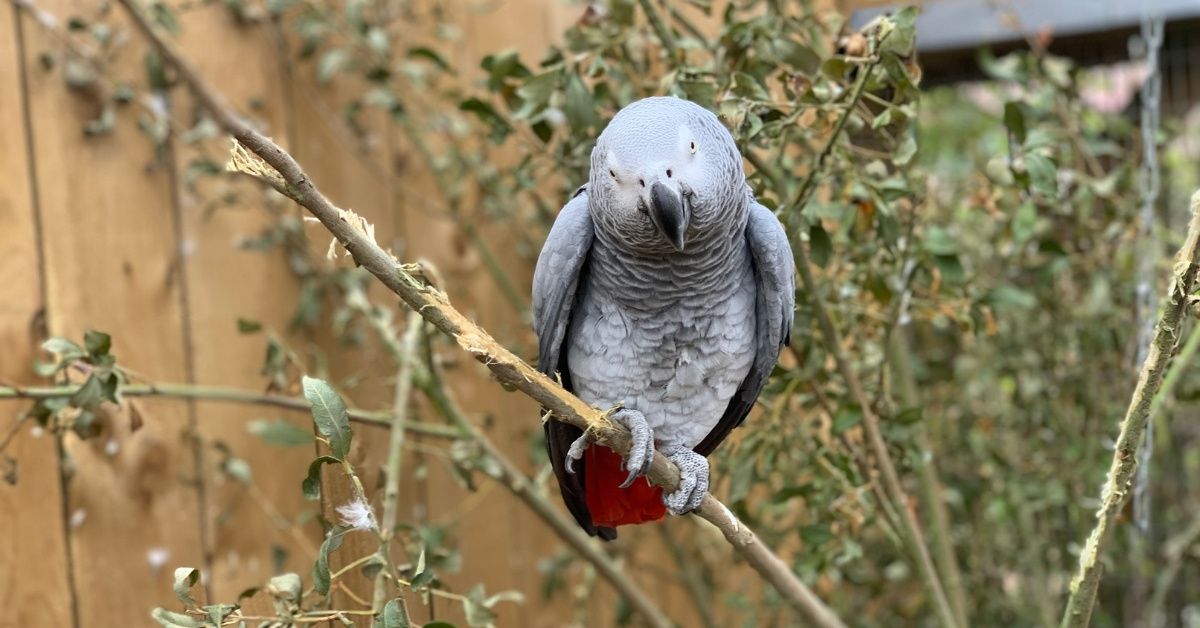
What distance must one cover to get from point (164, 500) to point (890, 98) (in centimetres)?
109

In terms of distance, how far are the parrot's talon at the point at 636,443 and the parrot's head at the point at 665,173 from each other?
197 mm

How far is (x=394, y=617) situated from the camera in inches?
29.0

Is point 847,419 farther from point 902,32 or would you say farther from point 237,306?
point 237,306

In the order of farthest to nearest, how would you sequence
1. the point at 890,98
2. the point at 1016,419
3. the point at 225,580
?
1. the point at 1016,419
2. the point at 225,580
3. the point at 890,98

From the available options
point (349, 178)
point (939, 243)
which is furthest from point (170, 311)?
point (939, 243)

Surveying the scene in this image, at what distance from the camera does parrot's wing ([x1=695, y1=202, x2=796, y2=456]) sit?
88 cm

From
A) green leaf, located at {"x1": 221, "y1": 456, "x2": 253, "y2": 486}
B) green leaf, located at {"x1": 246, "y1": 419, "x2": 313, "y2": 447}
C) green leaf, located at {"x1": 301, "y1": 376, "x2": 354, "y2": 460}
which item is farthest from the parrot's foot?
green leaf, located at {"x1": 221, "y1": 456, "x2": 253, "y2": 486}

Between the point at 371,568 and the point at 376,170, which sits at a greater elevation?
the point at 376,170

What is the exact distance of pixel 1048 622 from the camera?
148 cm

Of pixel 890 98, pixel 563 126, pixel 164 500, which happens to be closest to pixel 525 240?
pixel 563 126

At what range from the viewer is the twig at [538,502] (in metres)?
1.24

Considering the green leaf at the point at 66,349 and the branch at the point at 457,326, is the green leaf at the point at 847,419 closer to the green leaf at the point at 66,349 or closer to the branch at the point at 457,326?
the branch at the point at 457,326

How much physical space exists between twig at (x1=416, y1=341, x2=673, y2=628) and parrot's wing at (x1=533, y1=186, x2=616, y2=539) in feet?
0.78

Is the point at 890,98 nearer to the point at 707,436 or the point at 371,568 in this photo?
the point at 707,436
